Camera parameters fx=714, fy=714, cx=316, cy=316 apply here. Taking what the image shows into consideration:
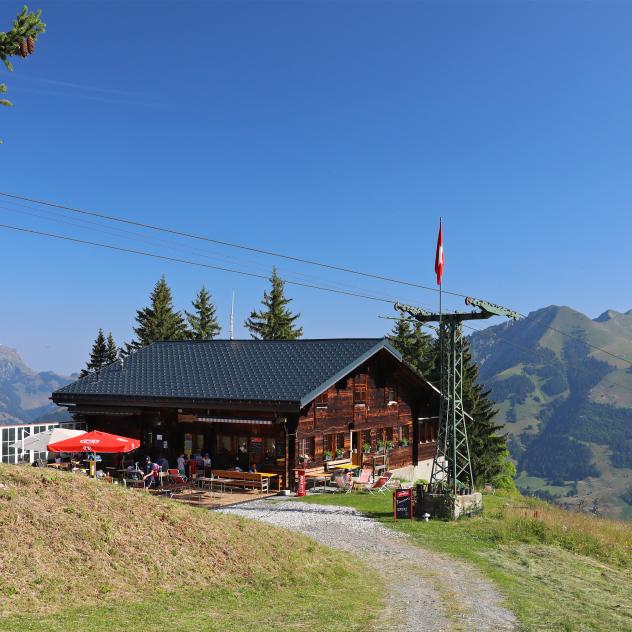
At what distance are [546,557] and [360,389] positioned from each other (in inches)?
593

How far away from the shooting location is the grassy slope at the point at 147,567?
1069 centimetres

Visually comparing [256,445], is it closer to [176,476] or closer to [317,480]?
[317,480]

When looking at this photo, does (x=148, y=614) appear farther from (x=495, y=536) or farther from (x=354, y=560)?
(x=495, y=536)

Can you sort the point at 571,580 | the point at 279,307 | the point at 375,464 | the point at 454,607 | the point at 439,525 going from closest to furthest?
the point at 454,607 < the point at 571,580 < the point at 439,525 < the point at 375,464 < the point at 279,307

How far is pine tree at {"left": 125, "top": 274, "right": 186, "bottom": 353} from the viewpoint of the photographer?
64.5 metres

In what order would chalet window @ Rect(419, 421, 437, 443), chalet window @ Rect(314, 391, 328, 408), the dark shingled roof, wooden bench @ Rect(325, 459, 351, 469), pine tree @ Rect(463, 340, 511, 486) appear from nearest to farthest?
the dark shingled roof, chalet window @ Rect(314, 391, 328, 408), wooden bench @ Rect(325, 459, 351, 469), chalet window @ Rect(419, 421, 437, 443), pine tree @ Rect(463, 340, 511, 486)

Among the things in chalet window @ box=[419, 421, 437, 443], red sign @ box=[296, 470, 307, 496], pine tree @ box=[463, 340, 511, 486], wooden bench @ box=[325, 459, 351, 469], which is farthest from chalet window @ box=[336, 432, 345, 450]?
pine tree @ box=[463, 340, 511, 486]

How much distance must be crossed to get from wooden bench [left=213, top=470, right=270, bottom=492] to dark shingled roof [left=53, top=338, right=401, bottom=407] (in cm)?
277

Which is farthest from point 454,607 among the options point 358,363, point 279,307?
point 279,307

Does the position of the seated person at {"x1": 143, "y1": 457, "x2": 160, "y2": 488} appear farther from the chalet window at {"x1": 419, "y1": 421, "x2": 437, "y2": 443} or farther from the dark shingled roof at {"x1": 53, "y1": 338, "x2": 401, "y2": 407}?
the chalet window at {"x1": 419, "y1": 421, "x2": 437, "y2": 443}

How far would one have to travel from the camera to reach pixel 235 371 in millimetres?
30406

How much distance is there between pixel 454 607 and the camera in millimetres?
12648

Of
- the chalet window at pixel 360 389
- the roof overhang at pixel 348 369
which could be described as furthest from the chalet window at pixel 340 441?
the roof overhang at pixel 348 369

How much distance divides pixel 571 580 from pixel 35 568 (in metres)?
11.1
